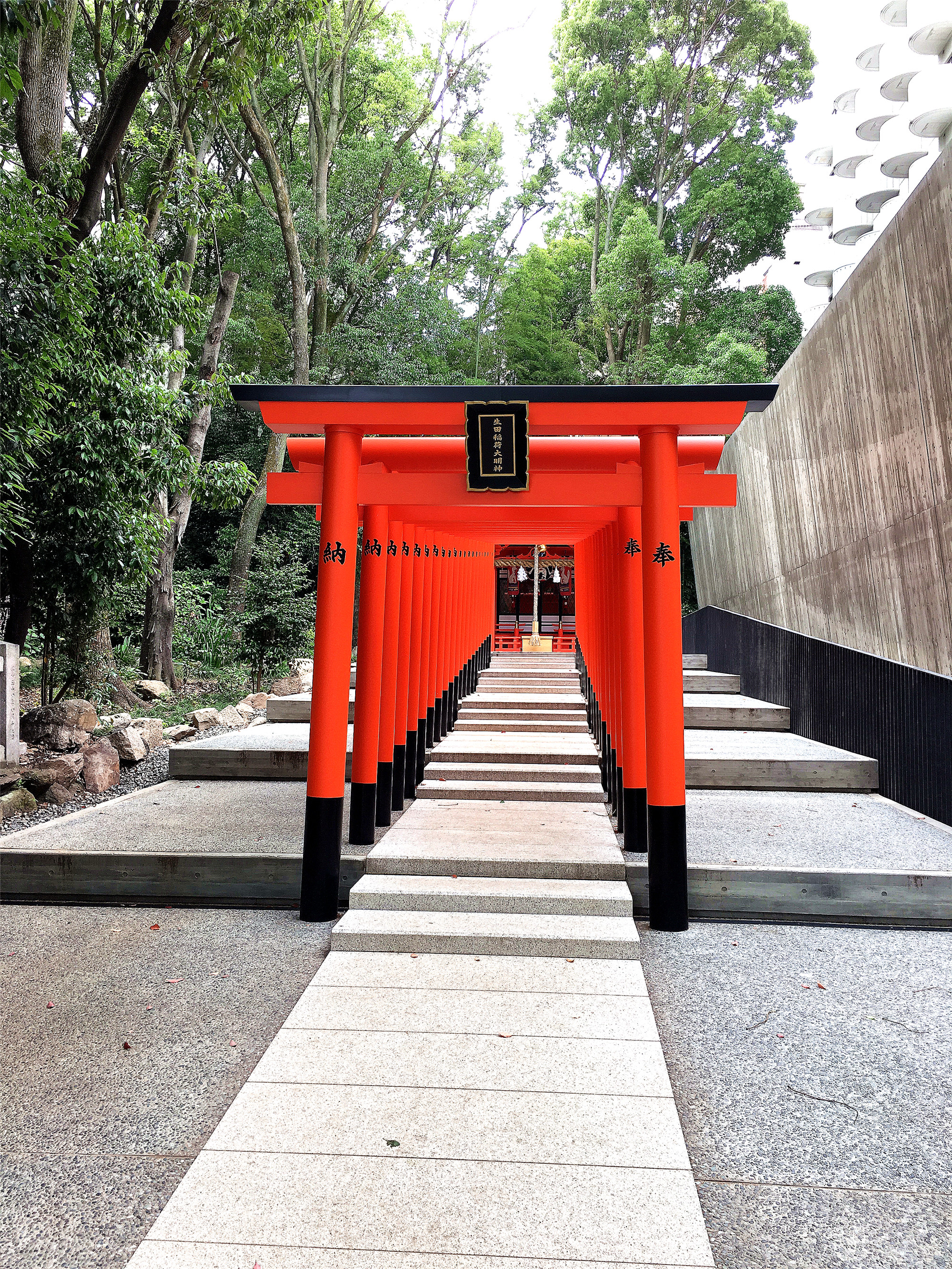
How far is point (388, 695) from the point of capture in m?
4.97

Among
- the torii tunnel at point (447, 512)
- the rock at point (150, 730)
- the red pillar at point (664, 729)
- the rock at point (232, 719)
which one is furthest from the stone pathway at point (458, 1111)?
the rock at point (232, 719)

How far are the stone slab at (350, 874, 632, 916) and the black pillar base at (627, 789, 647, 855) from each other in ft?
2.05

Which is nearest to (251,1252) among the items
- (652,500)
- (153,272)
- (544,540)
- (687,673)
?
(652,500)

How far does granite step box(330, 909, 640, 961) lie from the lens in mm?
3400

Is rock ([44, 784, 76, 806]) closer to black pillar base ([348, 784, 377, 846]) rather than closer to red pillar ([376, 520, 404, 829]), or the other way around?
red pillar ([376, 520, 404, 829])

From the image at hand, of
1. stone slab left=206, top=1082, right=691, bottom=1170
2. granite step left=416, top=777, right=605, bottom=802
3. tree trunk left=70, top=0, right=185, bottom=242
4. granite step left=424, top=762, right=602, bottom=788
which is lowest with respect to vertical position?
stone slab left=206, top=1082, right=691, bottom=1170

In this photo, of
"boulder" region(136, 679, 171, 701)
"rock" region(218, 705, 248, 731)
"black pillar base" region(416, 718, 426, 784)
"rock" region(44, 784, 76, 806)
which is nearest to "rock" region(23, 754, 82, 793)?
"rock" region(44, 784, 76, 806)

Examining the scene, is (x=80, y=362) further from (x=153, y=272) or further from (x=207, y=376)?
(x=207, y=376)

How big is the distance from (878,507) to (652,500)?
10.6 feet

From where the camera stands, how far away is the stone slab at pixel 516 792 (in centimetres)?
579

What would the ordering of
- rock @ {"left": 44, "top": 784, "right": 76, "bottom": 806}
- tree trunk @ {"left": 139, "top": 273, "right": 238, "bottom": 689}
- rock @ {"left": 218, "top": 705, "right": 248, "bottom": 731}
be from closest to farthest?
1. rock @ {"left": 44, "top": 784, "right": 76, "bottom": 806}
2. rock @ {"left": 218, "top": 705, "right": 248, "bottom": 731}
3. tree trunk @ {"left": 139, "top": 273, "right": 238, "bottom": 689}

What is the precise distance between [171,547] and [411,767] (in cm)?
708

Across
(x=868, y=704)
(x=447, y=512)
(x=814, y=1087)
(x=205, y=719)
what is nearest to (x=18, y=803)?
(x=205, y=719)

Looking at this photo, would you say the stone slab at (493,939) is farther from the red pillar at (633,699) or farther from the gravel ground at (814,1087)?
the red pillar at (633,699)
